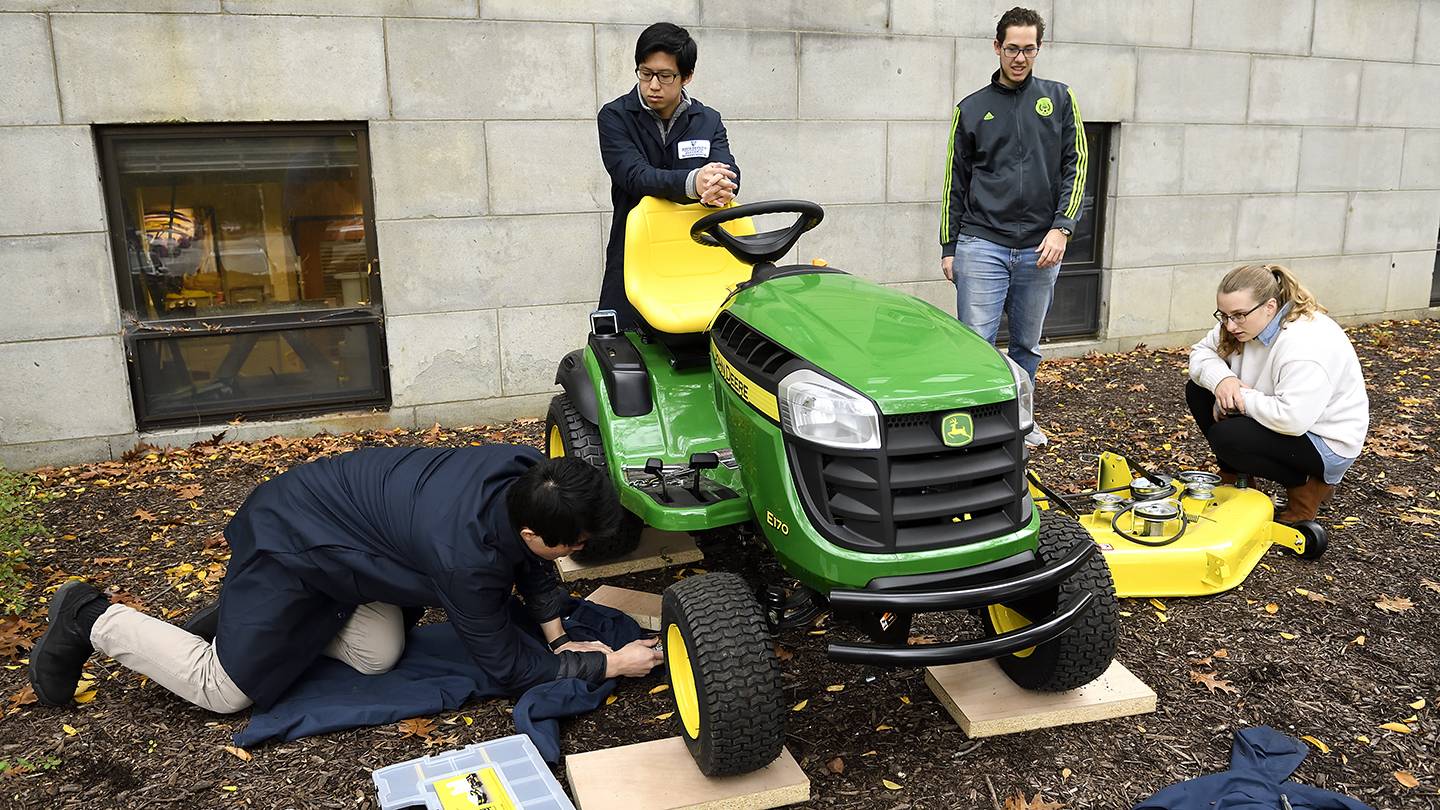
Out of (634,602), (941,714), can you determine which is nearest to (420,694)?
(634,602)

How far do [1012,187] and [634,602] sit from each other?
273cm

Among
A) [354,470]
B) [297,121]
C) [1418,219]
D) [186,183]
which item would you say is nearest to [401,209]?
[297,121]

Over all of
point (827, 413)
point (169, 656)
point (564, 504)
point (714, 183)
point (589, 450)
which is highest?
point (714, 183)

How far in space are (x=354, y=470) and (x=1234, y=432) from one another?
3.25 m

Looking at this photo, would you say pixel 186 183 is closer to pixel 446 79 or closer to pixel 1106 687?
pixel 446 79

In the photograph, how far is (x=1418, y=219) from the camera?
337 inches

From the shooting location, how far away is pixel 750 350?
2.91 meters

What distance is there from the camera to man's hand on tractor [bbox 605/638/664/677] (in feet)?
10.3

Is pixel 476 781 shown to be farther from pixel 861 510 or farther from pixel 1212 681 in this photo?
pixel 1212 681

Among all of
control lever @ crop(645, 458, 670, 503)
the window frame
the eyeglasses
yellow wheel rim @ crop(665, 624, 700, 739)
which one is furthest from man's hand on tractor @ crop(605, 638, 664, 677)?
the window frame

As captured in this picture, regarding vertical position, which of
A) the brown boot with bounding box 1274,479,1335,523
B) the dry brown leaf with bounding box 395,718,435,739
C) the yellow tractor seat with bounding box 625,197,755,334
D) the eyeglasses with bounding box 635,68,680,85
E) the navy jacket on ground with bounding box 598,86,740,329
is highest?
the eyeglasses with bounding box 635,68,680,85

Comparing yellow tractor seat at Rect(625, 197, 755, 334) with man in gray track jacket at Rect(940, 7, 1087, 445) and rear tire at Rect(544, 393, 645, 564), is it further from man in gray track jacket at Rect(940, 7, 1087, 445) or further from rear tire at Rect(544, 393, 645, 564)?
man in gray track jacket at Rect(940, 7, 1087, 445)

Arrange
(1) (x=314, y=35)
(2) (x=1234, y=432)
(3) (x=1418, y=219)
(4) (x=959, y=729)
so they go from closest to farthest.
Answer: (4) (x=959, y=729)
(2) (x=1234, y=432)
(1) (x=314, y=35)
(3) (x=1418, y=219)

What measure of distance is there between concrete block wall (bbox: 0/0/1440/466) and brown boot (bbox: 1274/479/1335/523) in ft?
10.7
